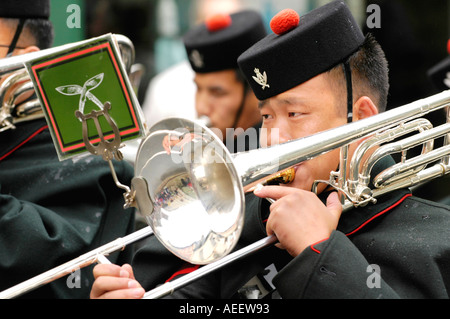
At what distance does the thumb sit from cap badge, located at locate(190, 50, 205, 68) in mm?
2006

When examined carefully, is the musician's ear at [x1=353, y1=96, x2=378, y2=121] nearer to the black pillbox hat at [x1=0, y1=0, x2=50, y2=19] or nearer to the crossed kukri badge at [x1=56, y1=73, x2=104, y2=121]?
the crossed kukri badge at [x1=56, y1=73, x2=104, y2=121]

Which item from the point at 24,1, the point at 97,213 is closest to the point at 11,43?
the point at 24,1

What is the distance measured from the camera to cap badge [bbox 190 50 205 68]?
407 centimetres

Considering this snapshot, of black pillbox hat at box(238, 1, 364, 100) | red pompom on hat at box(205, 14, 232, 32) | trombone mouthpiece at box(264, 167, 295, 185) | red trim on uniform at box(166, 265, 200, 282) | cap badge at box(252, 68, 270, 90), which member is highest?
black pillbox hat at box(238, 1, 364, 100)

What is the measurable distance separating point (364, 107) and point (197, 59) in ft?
6.15

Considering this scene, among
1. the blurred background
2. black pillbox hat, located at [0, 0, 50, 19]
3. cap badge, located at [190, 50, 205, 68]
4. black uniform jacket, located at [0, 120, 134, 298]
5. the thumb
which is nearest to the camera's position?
the thumb

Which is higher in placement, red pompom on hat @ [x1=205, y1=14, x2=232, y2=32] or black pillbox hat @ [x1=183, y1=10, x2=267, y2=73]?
red pompom on hat @ [x1=205, y1=14, x2=232, y2=32]

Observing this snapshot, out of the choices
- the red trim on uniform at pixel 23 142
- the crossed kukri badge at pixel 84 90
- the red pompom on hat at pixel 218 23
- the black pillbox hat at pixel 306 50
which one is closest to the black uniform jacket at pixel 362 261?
the black pillbox hat at pixel 306 50

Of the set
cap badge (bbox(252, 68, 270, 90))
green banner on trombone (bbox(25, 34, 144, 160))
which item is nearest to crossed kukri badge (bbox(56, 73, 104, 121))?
green banner on trombone (bbox(25, 34, 144, 160))

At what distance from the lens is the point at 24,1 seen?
3.37 metres

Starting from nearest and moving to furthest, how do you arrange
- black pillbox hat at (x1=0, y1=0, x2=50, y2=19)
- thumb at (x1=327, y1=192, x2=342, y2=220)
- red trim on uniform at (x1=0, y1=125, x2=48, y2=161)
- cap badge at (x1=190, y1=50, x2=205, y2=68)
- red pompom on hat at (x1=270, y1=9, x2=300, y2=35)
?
1. thumb at (x1=327, y1=192, x2=342, y2=220)
2. red pompom on hat at (x1=270, y1=9, x2=300, y2=35)
3. red trim on uniform at (x1=0, y1=125, x2=48, y2=161)
4. black pillbox hat at (x1=0, y1=0, x2=50, y2=19)
5. cap badge at (x1=190, y1=50, x2=205, y2=68)

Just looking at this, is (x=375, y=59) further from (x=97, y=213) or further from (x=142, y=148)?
(x=97, y=213)

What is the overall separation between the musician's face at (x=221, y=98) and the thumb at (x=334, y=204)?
175 centimetres
